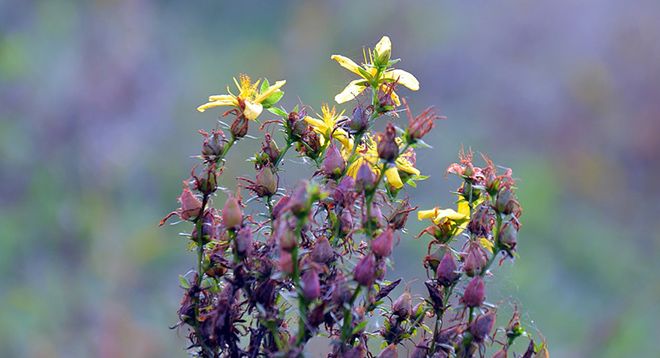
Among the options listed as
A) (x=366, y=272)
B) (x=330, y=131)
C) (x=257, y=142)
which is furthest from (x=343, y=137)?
(x=257, y=142)

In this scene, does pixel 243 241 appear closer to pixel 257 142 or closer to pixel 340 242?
pixel 340 242

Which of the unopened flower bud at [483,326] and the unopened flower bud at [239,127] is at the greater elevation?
the unopened flower bud at [239,127]

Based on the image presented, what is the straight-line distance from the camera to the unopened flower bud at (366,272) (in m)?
0.40

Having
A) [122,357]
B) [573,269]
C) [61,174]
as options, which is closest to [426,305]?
[122,357]

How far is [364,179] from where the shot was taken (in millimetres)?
417

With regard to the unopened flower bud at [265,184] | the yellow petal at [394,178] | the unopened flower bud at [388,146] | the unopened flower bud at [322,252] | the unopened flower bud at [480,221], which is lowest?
the unopened flower bud at [322,252]

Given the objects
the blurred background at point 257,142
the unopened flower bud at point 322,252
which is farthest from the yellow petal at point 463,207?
the blurred background at point 257,142

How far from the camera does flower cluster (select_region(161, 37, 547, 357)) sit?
1.37 feet

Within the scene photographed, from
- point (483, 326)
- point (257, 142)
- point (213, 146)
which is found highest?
point (257, 142)

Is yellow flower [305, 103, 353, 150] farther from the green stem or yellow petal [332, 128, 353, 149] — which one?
the green stem

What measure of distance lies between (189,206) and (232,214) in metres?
0.04

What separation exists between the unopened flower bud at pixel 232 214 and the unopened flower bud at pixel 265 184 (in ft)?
0.11

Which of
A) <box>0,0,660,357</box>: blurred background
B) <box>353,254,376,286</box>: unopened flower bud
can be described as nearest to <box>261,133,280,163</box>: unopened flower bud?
<box>353,254,376,286</box>: unopened flower bud

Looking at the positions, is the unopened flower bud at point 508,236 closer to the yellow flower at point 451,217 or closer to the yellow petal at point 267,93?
the yellow flower at point 451,217
